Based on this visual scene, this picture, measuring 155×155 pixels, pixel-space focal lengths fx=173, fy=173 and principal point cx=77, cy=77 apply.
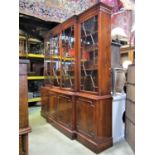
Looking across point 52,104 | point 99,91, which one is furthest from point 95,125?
point 52,104

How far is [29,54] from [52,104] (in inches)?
104

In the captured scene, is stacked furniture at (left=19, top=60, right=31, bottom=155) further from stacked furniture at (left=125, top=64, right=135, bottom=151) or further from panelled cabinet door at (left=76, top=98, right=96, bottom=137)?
stacked furniture at (left=125, top=64, right=135, bottom=151)

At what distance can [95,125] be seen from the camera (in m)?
2.61

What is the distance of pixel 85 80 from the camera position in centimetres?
297

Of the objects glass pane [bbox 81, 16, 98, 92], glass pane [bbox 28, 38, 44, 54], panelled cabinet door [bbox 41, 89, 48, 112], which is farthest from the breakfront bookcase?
glass pane [bbox 28, 38, 44, 54]

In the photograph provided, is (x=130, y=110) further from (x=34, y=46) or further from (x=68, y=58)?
Result: (x=34, y=46)

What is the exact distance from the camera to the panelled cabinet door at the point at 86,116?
2672mm

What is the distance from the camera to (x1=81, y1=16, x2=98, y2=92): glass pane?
2.73m

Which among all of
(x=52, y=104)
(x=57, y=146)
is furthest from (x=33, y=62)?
(x=57, y=146)

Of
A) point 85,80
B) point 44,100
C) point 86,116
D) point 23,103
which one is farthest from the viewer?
point 44,100

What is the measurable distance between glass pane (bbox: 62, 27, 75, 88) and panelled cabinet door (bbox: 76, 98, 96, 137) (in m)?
0.49

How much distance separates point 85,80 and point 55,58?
135 cm

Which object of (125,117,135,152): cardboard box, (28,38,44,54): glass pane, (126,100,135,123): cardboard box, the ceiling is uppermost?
the ceiling
